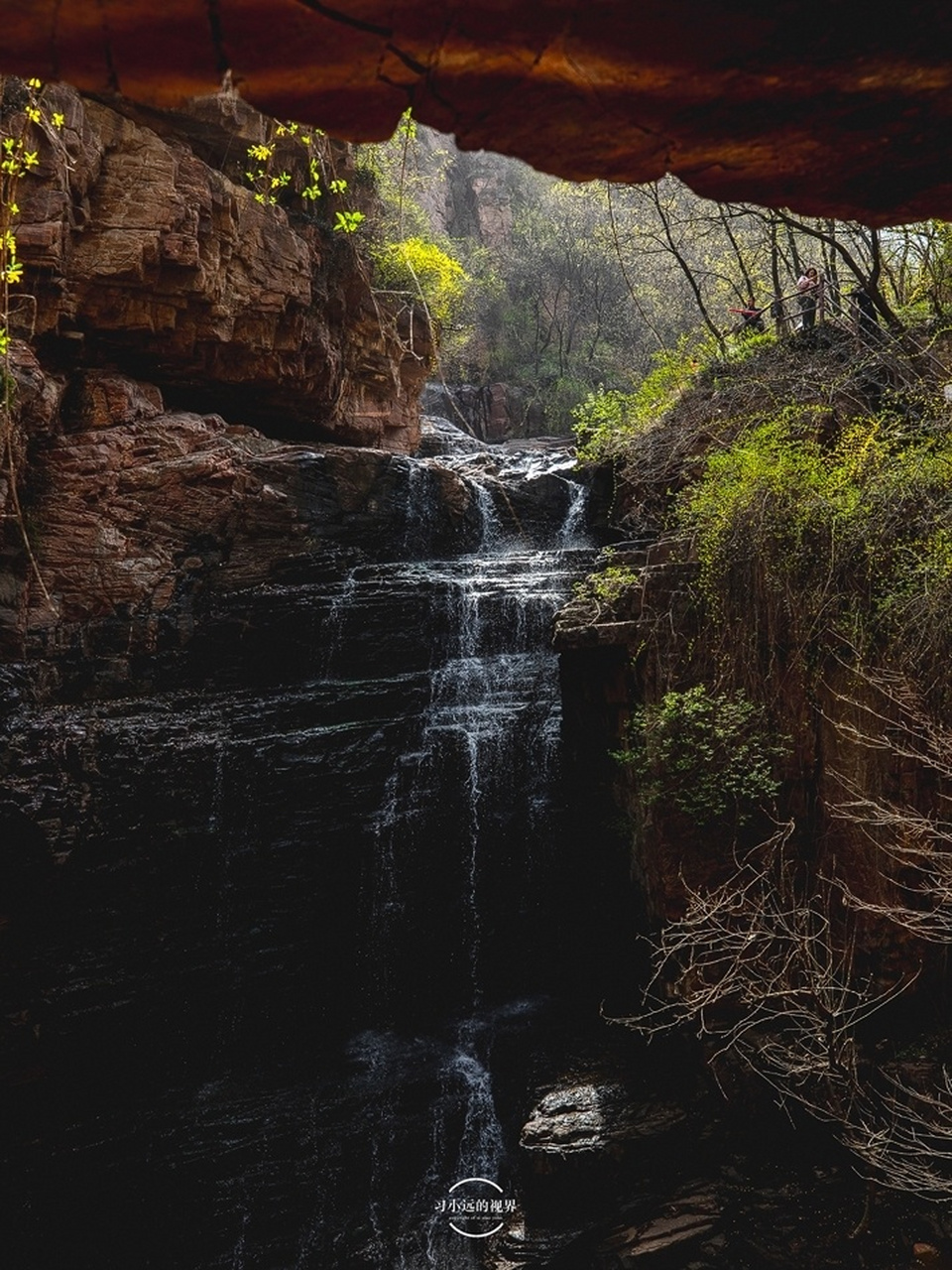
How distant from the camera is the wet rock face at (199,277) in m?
11.2

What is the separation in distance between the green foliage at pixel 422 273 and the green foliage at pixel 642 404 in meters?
5.50

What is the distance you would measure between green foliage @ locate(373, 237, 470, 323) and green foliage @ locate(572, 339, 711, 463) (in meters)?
5.50

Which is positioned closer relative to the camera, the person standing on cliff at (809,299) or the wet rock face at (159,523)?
the person standing on cliff at (809,299)

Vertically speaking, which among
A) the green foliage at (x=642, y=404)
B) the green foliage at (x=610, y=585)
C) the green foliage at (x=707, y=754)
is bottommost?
the green foliage at (x=707, y=754)

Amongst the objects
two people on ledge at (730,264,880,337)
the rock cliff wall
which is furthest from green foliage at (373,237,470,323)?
two people on ledge at (730,264,880,337)

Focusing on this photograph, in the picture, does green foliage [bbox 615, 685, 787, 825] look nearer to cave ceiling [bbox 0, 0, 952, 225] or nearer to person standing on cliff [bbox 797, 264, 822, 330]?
person standing on cliff [bbox 797, 264, 822, 330]

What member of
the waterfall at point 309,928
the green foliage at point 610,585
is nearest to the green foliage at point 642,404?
the waterfall at point 309,928

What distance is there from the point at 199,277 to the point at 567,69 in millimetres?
12007

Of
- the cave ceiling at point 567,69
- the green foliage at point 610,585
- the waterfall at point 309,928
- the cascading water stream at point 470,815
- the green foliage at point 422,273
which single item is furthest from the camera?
the green foliage at point 422,273

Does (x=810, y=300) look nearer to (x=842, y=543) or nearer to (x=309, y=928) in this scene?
(x=842, y=543)

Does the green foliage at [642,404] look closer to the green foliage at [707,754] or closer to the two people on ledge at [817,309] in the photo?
the two people on ledge at [817,309]

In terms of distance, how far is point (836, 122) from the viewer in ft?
6.50

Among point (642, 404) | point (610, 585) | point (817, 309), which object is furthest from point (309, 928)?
point (817, 309)

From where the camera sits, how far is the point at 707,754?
25.0 ft
